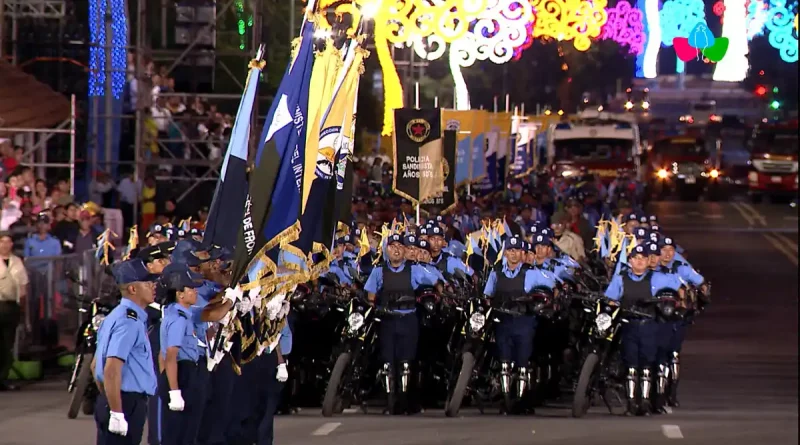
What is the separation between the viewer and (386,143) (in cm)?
4759

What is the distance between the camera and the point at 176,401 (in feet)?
37.6

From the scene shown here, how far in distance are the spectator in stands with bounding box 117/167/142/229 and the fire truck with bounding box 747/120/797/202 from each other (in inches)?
1385

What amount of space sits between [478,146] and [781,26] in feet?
18.0

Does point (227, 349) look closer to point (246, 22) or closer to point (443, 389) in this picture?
point (443, 389)

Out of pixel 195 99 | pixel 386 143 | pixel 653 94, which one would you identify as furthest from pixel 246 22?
pixel 653 94

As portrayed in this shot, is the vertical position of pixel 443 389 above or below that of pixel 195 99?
below

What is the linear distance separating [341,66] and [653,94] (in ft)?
356

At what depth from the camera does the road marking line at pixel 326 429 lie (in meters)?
16.0

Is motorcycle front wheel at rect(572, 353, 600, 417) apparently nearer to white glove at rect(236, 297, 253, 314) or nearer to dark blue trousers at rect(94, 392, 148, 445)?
white glove at rect(236, 297, 253, 314)

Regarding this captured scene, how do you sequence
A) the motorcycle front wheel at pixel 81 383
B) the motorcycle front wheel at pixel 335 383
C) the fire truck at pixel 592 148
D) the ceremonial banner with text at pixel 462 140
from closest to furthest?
the motorcycle front wheel at pixel 81 383 < the motorcycle front wheel at pixel 335 383 < the ceremonial banner with text at pixel 462 140 < the fire truck at pixel 592 148

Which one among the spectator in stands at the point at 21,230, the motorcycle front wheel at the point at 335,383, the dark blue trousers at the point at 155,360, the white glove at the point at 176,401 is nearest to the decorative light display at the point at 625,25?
the spectator in stands at the point at 21,230

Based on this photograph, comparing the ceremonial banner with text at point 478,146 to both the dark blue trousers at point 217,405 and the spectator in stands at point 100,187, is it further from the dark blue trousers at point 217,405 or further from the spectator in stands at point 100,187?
the dark blue trousers at point 217,405

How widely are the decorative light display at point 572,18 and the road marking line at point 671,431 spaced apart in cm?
1568

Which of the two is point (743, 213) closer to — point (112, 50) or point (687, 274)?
point (112, 50)
